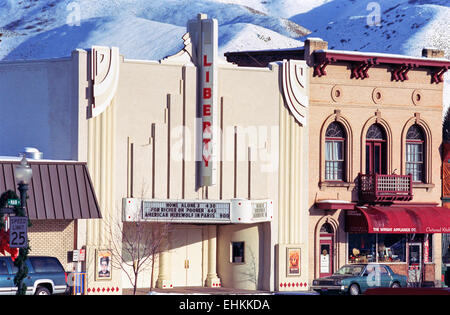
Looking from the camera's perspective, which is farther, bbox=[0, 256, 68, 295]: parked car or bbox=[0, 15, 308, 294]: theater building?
bbox=[0, 15, 308, 294]: theater building

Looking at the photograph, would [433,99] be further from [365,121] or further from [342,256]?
[342,256]

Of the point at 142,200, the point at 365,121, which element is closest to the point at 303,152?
the point at 365,121

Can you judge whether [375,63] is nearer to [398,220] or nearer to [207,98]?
[398,220]

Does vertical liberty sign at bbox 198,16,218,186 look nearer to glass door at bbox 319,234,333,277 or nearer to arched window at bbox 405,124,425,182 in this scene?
glass door at bbox 319,234,333,277

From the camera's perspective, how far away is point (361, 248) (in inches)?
1941

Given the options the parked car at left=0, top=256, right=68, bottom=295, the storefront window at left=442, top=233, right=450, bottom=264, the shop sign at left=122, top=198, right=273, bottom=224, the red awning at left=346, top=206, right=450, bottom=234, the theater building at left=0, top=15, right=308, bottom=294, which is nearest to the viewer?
the parked car at left=0, top=256, right=68, bottom=295

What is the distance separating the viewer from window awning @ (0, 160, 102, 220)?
40.4 metres

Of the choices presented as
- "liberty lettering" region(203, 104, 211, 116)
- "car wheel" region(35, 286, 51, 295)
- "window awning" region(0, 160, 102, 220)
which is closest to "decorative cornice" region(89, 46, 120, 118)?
"window awning" region(0, 160, 102, 220)

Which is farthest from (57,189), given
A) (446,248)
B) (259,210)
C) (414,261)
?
(446,248)

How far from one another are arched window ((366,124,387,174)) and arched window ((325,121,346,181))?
138 cm

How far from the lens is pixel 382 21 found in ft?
564

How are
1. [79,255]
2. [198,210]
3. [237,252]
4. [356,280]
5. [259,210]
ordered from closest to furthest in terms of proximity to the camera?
[79,255] → [356,280] → [198,210] → [259,210] → [237,252]

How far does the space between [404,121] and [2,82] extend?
17.4 metres

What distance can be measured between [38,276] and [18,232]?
29.2ft
